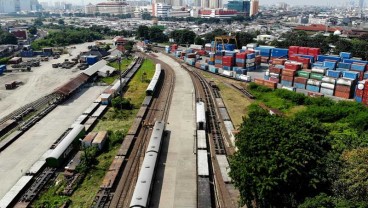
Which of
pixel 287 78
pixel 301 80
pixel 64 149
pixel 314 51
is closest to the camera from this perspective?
pixel 64 149

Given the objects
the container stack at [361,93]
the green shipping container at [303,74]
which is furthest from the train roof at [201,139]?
the green shipping container at [303,74]

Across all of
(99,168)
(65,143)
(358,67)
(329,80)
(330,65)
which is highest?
(330,65)

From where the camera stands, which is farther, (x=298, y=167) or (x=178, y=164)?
(x=178, y=164)

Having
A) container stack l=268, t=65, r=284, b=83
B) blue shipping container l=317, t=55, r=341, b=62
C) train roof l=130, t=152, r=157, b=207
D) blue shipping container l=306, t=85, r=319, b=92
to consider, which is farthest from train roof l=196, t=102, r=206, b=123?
blue shipping container l=317, t=55, r=341, b=62

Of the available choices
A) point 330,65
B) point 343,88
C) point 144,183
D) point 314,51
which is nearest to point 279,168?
point 144,183

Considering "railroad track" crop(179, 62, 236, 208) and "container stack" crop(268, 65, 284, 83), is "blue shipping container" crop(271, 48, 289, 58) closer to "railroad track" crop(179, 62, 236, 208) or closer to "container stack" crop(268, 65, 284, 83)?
"container stack" crop(268, 65, 284, 83)

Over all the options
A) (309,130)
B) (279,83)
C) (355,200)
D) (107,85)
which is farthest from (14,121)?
(279,83)

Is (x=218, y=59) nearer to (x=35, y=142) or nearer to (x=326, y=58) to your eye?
(x=326, y=58)

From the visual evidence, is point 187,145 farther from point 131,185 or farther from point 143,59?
point 143,59
